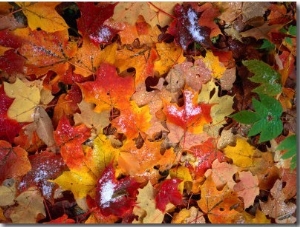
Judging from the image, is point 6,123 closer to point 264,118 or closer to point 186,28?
point 186,28

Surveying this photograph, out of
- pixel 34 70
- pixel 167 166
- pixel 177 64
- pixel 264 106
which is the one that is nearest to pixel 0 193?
pixel 34 70

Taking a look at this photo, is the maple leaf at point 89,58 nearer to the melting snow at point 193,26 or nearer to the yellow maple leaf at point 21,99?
the yellow maple leaf at point 21,99

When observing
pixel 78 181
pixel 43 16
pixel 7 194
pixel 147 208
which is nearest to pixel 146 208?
pixel 147 208

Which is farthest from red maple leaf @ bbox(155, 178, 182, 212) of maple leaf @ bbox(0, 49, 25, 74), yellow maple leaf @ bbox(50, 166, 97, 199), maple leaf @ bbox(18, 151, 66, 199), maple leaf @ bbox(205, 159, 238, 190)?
maple leaf @ bbox(0, 49, 25, 74)

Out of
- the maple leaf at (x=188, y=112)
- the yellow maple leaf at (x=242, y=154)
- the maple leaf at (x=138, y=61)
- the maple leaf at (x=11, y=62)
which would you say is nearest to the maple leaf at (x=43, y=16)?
the maple leaf at (x=11, y=62)

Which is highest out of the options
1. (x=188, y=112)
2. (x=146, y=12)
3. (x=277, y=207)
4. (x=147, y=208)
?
(x=146, y=12)

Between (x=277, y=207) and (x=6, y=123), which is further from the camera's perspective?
(x=277, y=207)

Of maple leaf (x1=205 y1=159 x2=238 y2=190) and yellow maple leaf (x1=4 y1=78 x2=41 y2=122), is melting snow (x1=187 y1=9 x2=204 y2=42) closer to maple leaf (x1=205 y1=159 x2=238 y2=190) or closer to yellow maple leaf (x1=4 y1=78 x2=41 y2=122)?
maple leaf (x1=205 y1=159 x2=238 y2=190)
